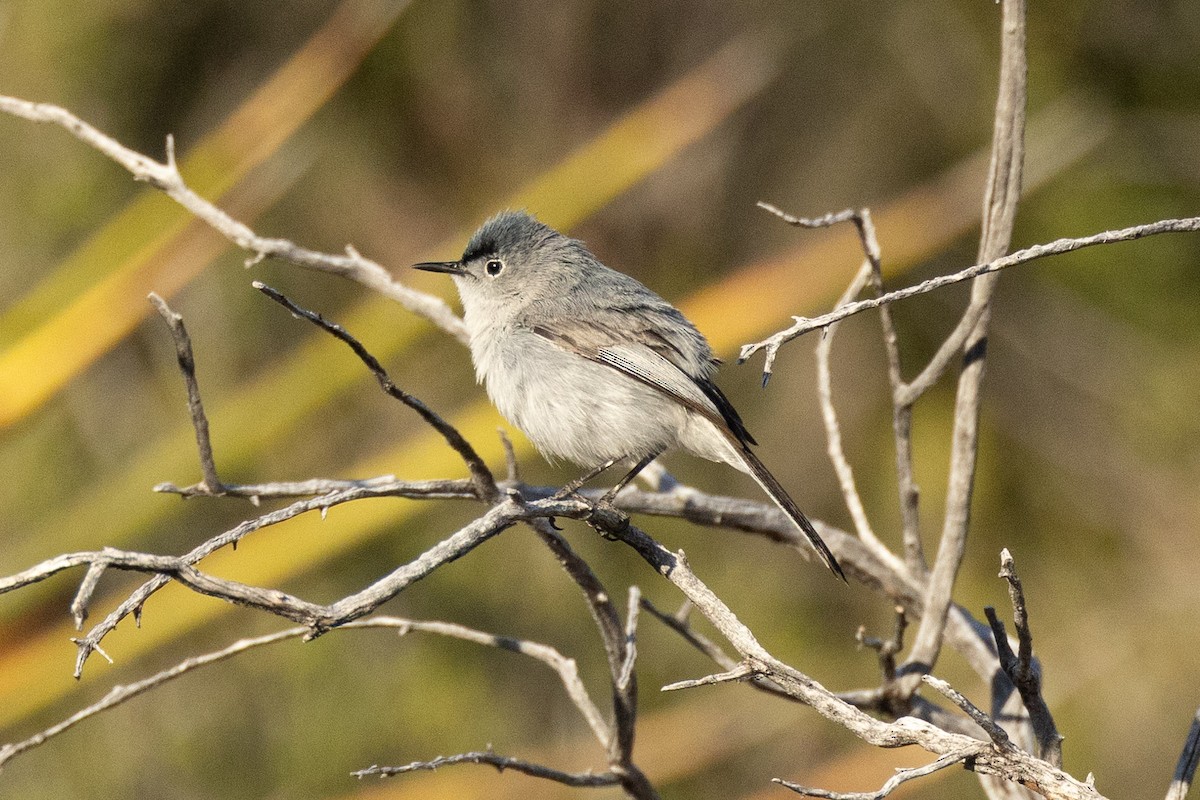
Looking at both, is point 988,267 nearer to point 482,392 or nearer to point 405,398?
point 405,398

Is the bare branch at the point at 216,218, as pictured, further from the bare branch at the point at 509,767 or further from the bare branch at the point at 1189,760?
the bare branch at the point at 1189,760

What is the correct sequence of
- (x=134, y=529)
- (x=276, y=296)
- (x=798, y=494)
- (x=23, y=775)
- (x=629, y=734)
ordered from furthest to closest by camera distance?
(x=798, y=494) < (x=23, y=775) < (x=134, y=529) < (x=629, y=734) < (x=276, y=296)

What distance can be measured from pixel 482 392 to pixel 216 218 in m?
2.06

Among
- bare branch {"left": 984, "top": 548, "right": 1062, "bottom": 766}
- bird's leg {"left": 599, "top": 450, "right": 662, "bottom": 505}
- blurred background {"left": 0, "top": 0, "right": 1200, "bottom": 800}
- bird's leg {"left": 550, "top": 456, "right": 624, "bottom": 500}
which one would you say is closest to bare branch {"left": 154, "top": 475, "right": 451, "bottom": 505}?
bird's leg {"left": 550, "top": 456, "right": 624, "bottom": 500}

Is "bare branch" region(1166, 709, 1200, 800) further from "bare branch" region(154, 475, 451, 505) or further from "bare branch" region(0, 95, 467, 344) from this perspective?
"bare branch" region(0, 95, 467, 344)

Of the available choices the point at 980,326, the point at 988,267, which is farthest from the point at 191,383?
the point at 980,326

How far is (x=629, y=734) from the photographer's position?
1922 mm

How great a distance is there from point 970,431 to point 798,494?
8.31ft

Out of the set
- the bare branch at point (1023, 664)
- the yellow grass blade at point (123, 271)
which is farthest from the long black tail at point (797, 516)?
the yellow grass blade at point (123, 271)

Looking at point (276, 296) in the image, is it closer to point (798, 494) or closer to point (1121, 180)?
point (798, 494)

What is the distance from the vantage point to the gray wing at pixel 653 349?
2.48m

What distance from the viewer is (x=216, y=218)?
2.32 meters

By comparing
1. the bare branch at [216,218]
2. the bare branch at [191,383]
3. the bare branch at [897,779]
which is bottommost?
the bare branch at [897,779]

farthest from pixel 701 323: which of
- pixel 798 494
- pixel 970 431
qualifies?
pixel 970 431
